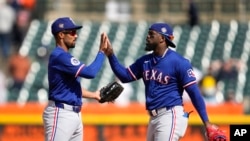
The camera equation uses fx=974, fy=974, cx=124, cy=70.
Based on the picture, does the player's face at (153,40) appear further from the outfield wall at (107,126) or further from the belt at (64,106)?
the outfield wall at (107,126)

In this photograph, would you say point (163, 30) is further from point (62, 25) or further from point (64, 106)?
point (64, 106)

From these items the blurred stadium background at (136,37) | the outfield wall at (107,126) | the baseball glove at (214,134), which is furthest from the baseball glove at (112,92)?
the blurred stadium background at (136,37)

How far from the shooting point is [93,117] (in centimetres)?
1479

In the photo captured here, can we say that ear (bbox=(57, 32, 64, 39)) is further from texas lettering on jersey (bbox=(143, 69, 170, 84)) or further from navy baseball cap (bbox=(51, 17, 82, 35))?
texas lettering on jersey (bbox=(143, 69, 170, 84))

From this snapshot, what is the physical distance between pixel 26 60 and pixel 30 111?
9.21ft

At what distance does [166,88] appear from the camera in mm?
9898

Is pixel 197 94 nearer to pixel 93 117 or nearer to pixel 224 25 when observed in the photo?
pixel 93 117

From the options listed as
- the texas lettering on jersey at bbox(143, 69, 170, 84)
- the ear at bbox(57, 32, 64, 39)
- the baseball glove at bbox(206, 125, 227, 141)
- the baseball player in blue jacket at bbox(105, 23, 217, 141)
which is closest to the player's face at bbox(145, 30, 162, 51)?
the baseball player in blue jacket at bbox(105, 23, 217, 141)

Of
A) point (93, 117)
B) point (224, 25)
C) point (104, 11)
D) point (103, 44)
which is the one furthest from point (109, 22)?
point (103, 44)

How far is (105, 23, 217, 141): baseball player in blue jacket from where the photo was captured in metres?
9.82

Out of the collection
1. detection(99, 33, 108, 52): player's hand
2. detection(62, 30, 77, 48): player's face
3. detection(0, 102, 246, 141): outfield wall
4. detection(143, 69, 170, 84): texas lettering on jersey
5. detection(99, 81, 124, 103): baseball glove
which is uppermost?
detection(62, 30, 77, 48): player's face

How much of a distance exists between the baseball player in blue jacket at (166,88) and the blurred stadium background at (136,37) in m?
6.76

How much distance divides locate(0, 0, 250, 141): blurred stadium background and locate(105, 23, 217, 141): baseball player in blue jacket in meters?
6.76

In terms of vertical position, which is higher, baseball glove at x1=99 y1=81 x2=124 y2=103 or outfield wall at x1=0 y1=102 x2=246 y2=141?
baseball glove at x1=99 y1=81 x2=124 y2=103
